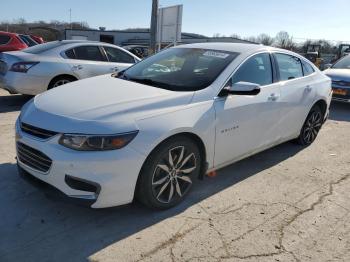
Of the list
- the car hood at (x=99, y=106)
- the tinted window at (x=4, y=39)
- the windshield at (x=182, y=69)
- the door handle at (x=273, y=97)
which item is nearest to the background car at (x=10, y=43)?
A: the tinted window at (x=4, y=39)

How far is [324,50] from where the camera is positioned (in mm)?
38469

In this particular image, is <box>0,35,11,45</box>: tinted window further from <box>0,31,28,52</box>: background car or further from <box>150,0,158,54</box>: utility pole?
<box>150,0,158,54</box>: utility pole

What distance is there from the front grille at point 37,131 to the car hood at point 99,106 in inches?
1.4

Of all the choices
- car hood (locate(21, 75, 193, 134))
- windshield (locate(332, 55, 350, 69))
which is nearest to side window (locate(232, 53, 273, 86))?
car hood (locate(21, 75, 193, 134))

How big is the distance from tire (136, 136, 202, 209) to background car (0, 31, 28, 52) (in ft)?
35.5

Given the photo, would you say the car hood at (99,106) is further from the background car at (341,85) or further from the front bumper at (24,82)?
the background car at (341,85)

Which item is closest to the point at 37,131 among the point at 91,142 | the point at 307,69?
the point at 91,142

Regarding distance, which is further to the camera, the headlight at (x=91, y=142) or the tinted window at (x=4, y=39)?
the tinted window at (x=4, y=39)

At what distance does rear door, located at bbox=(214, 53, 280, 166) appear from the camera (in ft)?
12.8

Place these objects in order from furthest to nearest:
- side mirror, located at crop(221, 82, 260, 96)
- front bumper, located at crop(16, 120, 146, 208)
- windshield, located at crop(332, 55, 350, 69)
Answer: windshield, located at crop(332, 55, 350, 69) < side mirror, located at crop(221, 82, 260, 96) < front bumper, located at crop(16, 120, 146, 208)

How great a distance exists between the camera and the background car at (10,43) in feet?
40.7

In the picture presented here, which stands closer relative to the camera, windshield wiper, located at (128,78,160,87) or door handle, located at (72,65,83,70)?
windshield wiper, located at (128,78,160,87)

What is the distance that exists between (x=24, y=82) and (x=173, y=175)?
5.07m

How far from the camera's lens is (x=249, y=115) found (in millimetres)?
4191
